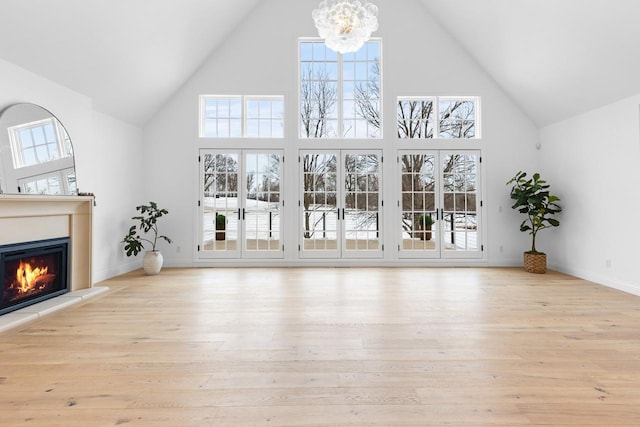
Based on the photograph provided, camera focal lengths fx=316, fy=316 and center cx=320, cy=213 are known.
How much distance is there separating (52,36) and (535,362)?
558cm

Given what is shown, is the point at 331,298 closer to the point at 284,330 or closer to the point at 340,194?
the point at 284,330

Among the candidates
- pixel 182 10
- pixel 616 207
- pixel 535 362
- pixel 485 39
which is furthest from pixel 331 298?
pixel 485 39

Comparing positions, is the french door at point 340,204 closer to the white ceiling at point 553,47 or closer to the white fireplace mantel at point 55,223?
the white ceiling at point 553,47

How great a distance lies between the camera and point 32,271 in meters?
3.62

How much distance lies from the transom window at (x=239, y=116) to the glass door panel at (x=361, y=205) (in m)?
1.60

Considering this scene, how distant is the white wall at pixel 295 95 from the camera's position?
6.02 m

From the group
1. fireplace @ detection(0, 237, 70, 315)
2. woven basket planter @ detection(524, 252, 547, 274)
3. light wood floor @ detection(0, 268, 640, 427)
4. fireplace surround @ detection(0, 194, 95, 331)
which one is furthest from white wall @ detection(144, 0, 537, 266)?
light wood floor @ detection(0, 268, 640, 427)

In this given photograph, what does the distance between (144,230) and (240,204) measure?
1717 mm

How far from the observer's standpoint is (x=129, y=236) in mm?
5238

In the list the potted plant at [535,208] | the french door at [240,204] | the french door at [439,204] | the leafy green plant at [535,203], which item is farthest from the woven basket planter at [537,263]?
the french door at [240,204]

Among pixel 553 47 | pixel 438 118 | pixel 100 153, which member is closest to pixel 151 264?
pixel 100 153

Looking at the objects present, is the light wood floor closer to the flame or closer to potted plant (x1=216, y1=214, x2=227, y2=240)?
the flame

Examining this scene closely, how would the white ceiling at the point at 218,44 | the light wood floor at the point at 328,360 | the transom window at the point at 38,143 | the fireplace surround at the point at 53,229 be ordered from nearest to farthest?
1. the light wood floor at the point at 328,360
2. the fireplace surround at the point at 53,229
3. the transom window at the point at 38,143
4. the white ceiling at the point at 218,44

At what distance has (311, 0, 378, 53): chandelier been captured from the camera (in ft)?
12.2
